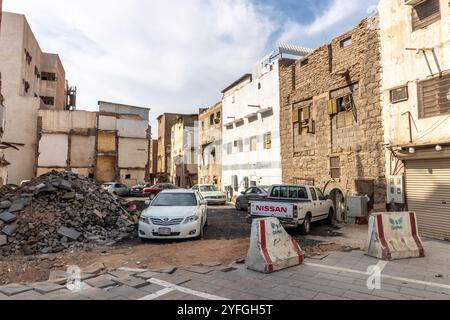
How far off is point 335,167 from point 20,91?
1407 inches

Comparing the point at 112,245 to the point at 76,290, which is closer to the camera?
the point at 76,290

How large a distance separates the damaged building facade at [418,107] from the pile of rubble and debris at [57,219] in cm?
1066

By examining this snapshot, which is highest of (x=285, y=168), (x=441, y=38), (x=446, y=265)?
(x=441, y=38)

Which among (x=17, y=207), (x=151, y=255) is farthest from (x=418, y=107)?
(x=17, y=207)

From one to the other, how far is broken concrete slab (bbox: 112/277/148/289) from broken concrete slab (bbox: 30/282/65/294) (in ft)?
3.12

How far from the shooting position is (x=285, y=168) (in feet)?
66.2

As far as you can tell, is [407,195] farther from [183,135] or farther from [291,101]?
[183,135]

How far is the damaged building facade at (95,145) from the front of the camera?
1467 inches

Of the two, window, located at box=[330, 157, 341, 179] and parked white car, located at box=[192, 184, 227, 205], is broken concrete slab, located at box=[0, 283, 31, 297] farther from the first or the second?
parked white car, located at box=[192, 184, 227, 205]

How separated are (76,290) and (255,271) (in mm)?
3348

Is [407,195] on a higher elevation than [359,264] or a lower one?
higher

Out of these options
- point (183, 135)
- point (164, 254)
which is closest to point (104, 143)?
point (183, 135)

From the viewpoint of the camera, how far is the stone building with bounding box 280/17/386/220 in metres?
13.9

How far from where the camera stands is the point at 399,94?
12.5m
